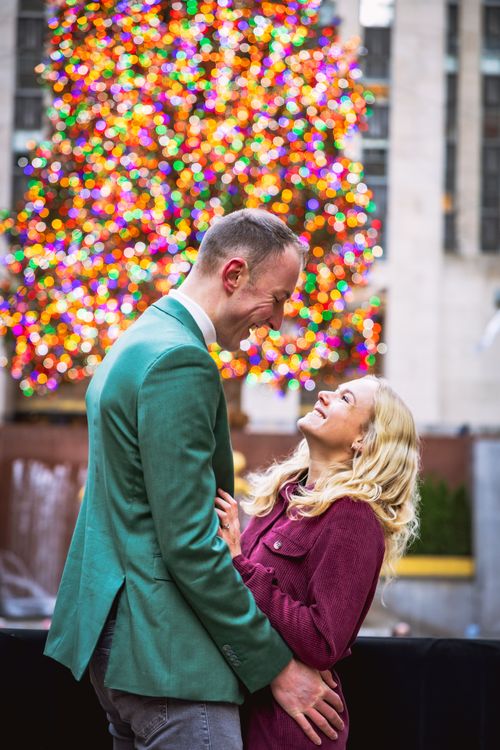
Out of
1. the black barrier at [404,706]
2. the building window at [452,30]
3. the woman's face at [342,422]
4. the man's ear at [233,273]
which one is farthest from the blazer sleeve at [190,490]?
the building window at [452,30]

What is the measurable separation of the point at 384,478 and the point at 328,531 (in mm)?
245

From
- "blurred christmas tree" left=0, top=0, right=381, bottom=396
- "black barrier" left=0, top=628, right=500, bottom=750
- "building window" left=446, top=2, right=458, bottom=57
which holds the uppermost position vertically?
"building window" left=446, top=2, right=458, bottom=57

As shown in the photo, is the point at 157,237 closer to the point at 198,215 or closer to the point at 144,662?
the point at 198,215

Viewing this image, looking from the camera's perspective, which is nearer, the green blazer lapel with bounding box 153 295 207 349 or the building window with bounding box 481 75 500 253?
the green blazer lapel with bounding box 153 295 207 349

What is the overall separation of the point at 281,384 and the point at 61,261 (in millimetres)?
2340

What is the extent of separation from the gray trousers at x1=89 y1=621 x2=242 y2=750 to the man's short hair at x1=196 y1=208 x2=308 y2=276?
888 millimetres

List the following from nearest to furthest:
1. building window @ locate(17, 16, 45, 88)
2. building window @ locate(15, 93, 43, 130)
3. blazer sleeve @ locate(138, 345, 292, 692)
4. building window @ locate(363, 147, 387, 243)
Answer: blazer sleeve @ locate(138, 345, 292, 692) < building window @ locate(17, 16, 45, 88) < building window @ locate(15, 93, 43, 130) < building window @ locate(363, 147, 387, 243)

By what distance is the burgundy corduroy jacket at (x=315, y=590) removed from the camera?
6.97ft

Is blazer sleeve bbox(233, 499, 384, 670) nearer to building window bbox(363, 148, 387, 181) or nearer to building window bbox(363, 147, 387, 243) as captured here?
building window bbox(363, 147, 387, 243)

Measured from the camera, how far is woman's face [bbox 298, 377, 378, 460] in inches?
97.5

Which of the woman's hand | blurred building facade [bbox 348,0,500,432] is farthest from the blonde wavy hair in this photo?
blurred building facade [bbox 348,0,500,432]

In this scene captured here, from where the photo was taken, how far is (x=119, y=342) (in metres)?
2.10

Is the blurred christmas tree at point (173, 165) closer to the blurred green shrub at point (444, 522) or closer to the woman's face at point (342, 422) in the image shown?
the blurred green shrub at point (444, 522)

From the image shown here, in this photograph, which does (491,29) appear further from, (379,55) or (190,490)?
(190,490)
